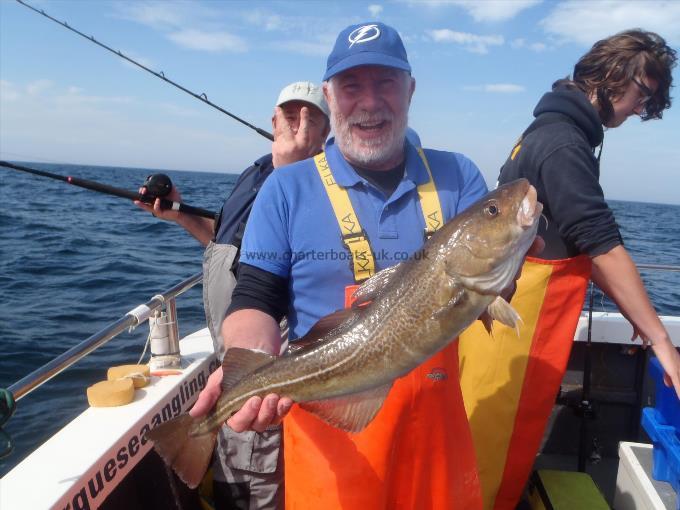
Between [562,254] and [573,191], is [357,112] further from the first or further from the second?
[562,254]

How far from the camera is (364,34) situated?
109 inches

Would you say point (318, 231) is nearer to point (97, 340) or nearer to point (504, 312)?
point (504, 312)

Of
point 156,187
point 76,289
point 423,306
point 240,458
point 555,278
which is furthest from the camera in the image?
point 76,289

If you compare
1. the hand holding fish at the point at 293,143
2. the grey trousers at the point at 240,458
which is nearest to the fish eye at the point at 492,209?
the grey trousers at the point at 240,458

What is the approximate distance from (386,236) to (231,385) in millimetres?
1035

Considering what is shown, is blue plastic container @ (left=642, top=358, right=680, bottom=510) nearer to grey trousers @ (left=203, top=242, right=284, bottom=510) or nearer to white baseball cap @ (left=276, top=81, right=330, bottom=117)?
grey trousers @ (left=203, top=242, right=284, bottom=510)

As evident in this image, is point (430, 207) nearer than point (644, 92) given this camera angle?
Yes

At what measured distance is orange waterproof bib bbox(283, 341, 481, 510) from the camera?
231cm

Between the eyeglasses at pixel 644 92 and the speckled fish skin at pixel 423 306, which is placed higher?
the eyeglasses at pixel 644 92

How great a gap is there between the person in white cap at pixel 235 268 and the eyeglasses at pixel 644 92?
2217mm

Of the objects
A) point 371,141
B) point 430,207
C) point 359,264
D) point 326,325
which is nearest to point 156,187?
point 371,141

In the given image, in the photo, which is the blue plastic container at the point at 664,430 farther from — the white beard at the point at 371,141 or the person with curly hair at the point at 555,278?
the white beard at the point at 371,141

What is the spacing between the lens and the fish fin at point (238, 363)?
2379 mm

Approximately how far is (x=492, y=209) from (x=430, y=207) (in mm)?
561
